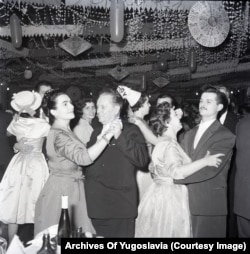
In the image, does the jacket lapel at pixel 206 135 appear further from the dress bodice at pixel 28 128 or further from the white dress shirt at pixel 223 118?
the dress bodice at pixel 28 128

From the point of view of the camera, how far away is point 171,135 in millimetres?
2227

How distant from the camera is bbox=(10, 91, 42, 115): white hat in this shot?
246 cm

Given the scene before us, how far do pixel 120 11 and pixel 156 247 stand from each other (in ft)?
4.66

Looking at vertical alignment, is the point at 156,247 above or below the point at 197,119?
below

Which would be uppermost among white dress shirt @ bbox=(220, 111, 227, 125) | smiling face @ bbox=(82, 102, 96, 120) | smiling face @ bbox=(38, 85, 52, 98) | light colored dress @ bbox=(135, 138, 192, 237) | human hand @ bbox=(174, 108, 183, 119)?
smiling face @ bbox=(38, 85, 52, 98)

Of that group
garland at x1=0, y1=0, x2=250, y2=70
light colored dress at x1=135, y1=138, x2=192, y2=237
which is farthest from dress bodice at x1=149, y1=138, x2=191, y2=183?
garland at x1=0, y1=0, x2=250, y2=70

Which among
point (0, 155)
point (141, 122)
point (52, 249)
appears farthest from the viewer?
point (0, 155)

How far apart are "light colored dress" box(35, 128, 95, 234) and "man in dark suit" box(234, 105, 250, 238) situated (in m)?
0.92

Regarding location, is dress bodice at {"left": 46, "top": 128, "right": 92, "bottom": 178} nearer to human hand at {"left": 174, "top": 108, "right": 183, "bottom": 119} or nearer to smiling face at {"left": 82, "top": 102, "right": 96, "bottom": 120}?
smiling face at {"left": 82, "top": 102, "right": 96, "bottom": 120}

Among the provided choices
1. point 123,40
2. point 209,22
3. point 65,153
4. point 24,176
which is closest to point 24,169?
point 24,176

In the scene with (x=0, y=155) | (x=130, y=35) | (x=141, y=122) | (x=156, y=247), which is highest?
(x=130, y=35)

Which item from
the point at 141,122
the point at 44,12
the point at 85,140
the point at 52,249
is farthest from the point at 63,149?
the point at 44,12

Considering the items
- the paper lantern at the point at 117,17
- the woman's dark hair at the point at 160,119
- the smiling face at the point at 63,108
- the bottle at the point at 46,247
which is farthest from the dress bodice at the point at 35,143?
the bottle at the point at 46,247

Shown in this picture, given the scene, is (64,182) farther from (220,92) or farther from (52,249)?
(220,92)
